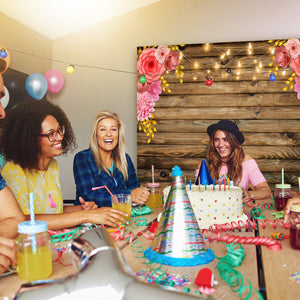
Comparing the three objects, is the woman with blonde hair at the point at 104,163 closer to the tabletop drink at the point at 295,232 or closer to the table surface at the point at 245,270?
the table surface at the point at 245,270

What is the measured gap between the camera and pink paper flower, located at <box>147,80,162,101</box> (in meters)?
3.70

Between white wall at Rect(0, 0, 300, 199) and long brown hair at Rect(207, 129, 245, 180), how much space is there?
4.24 ft

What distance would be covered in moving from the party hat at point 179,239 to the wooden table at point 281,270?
6.0 inches

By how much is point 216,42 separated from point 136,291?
3557mm

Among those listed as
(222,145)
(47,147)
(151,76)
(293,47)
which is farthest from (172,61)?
(47,147)

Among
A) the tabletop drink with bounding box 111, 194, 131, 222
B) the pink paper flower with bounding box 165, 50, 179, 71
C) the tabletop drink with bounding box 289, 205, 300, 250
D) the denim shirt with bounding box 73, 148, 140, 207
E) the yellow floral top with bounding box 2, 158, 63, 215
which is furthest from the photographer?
the pink paper flower with bounding box 165, 50, 179, 71

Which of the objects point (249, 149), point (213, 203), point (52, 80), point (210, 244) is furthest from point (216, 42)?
point (210, 244)

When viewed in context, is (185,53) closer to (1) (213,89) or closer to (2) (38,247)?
(1) (213,89)

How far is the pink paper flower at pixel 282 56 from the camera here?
3520 mm

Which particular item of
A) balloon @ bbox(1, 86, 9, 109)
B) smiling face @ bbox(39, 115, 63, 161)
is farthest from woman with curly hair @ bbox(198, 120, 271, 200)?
balloon @ bbox(1, 86, 9, 109)

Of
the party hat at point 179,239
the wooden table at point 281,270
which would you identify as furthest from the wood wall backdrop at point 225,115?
the party hat at point 179,239

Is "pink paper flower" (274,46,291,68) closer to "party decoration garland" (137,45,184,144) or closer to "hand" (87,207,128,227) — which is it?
"party decoration garland" (137,45,184,144)

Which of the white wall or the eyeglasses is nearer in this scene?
the eyeglasses

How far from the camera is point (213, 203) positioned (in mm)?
1318
